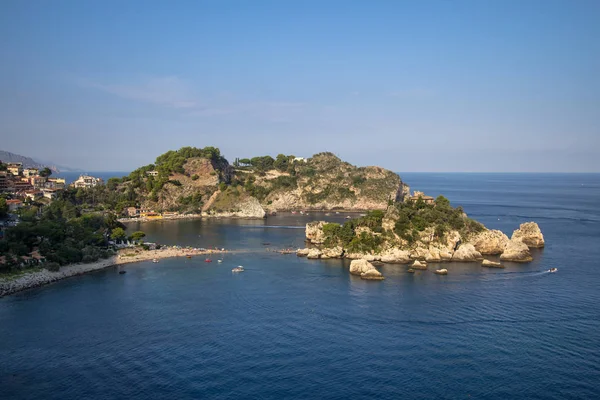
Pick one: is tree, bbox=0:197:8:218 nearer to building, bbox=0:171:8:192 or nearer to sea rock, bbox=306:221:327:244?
building, bbox=0:171:8:192

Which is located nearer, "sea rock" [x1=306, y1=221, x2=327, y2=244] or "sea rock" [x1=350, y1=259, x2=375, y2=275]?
"sea rock" [x1=350, y1=259, x2=375, y2=275]

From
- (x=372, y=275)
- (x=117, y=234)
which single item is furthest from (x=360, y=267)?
(x=117, y=234)

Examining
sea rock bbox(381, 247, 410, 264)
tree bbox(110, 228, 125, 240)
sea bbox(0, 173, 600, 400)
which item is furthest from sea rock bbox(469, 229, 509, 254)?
tree bbox(110, 228, 125, 240)

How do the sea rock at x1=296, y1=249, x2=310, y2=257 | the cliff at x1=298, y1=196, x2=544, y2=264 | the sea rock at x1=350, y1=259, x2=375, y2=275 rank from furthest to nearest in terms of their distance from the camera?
1. the sea rock at x1=296, y1=249, x2=310, y2=257
2. the cliff at x1=298, y1=196, x2=544, y2=264
3. the sea rock at x1=350, y1=259, x2=375, y2=275

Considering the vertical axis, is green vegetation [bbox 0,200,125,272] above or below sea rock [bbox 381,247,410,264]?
above

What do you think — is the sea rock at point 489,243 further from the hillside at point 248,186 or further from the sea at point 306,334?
the hillside at point 248,186

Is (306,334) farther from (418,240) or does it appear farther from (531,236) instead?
(531,236)

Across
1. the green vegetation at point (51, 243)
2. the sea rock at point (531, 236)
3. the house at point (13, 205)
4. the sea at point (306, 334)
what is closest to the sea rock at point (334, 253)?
the sea at point (306, 334)
